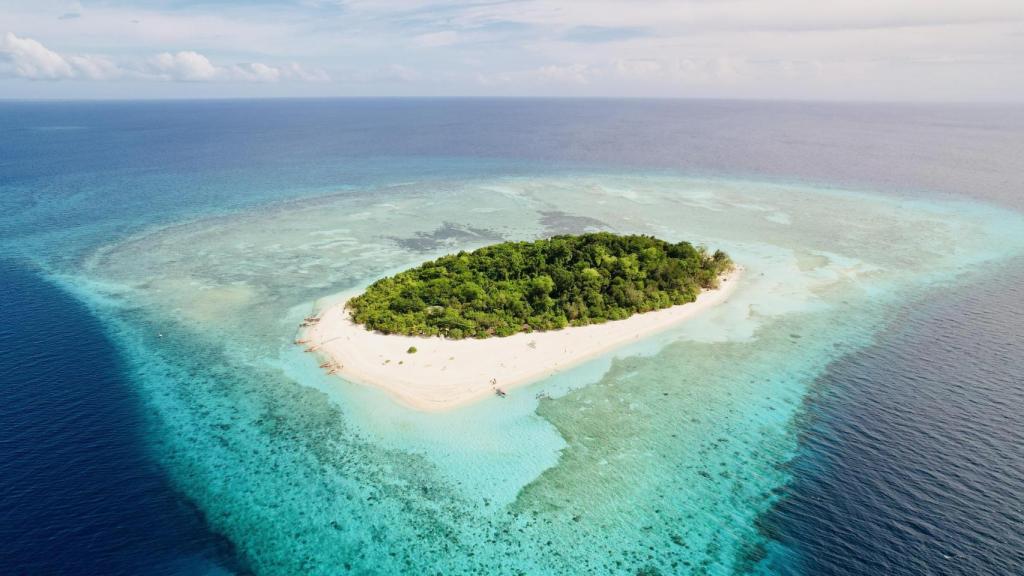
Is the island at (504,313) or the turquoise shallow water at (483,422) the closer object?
the turquoise shallow water at (483,422)

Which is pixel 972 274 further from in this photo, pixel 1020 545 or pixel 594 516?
pixel 594 516

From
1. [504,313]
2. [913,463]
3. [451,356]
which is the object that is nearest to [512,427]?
[451,356]

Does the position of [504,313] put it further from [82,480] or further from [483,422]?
[82,480]

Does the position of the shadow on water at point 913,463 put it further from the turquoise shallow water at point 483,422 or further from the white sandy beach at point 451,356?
the white sandy beach at point 451,356

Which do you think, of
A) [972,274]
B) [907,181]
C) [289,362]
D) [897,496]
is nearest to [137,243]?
[289,362]

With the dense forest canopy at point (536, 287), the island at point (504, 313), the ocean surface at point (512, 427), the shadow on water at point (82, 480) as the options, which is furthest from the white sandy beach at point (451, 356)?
the shadow on water at point (82, 480)

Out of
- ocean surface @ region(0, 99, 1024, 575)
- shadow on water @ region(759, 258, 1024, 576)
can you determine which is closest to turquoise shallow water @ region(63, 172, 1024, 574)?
ocean surface @ region(0, 99, 1024, 575)
